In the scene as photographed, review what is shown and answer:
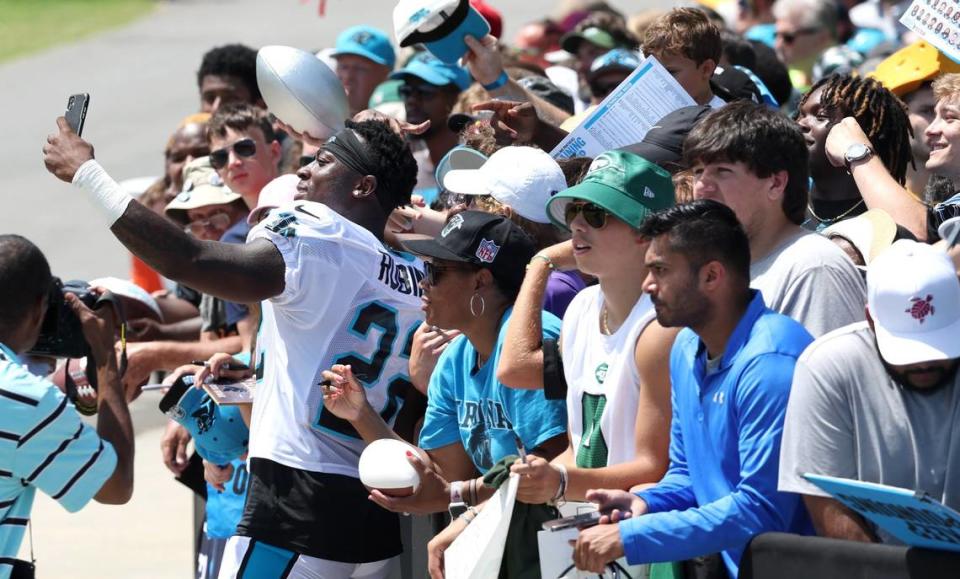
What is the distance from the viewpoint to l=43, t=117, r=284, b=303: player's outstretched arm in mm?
4770

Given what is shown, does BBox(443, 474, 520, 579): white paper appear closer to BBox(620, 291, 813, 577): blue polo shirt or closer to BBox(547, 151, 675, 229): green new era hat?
BBox(620, 291, 813, 577): blue polo shirt

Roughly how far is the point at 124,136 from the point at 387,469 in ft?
54.2

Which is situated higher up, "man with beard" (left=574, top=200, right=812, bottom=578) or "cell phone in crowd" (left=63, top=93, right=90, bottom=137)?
"cell phone in crowd" (left=63, top=93, right=90, bottom=137)

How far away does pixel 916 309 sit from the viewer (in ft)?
12.3

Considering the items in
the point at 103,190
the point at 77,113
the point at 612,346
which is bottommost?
the point at 612,346

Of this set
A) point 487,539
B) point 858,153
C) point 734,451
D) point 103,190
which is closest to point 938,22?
point 858,153

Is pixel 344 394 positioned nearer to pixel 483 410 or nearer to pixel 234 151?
pixel 483 410

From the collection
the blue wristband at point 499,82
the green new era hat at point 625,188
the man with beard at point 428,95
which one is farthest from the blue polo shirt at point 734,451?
the man with beard at point 428,95

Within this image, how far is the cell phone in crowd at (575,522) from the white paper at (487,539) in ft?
0.38

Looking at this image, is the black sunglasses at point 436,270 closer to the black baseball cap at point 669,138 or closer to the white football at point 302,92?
the black baseball cap at point 669,138

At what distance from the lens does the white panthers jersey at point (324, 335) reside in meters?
5.16

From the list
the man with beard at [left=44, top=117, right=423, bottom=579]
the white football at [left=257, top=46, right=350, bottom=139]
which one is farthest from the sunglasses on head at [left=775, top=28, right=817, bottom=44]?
the man with beard at [left=44, top=117, right=423, bottom=579]

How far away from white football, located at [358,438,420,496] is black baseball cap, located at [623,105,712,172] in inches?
55.9

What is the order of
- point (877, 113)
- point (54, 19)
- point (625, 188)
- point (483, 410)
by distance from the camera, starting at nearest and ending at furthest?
point (625, 188) → point (483, 410) → point (877, 113) → point (54, 19)
